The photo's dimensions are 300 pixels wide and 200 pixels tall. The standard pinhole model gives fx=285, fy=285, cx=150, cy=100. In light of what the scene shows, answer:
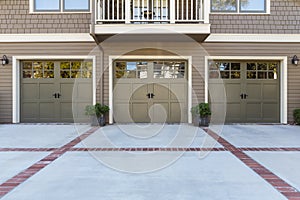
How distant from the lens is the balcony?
26.2 ft

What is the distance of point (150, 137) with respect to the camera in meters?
6.71

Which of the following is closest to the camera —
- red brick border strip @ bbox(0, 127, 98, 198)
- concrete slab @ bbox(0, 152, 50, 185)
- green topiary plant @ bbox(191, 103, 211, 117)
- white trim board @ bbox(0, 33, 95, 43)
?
red brick border strip @ bbox(0, 127, 98, 198)

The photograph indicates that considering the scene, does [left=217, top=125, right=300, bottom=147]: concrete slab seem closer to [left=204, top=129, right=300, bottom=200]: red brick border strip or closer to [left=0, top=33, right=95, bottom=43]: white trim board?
[left=204, top=129, right=300, bottom=200]: red brick border strip

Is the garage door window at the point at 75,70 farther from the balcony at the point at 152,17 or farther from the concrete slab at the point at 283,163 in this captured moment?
the concrete slab at the point at 283,163

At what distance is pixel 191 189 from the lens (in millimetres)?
3279

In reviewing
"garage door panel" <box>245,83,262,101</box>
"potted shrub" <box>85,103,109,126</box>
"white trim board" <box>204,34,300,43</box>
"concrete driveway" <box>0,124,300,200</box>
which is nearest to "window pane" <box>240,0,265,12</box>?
"white trim board" <box>204,34,300,43</box>

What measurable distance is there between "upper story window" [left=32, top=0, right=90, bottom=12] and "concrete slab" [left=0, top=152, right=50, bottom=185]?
560 centimetres

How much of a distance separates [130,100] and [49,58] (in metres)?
Answer: 2.93

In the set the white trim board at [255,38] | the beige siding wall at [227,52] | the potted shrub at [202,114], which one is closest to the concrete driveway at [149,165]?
the potted shrub at [202,114]

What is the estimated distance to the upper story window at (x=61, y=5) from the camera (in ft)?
29.9

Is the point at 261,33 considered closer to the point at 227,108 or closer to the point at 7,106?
the point at 227,108

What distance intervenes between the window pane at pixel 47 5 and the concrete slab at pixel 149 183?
20.8 feet

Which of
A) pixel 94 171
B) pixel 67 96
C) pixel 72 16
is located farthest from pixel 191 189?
pixel 72 16

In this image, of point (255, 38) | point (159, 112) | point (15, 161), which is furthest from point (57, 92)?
point (255, 38)
